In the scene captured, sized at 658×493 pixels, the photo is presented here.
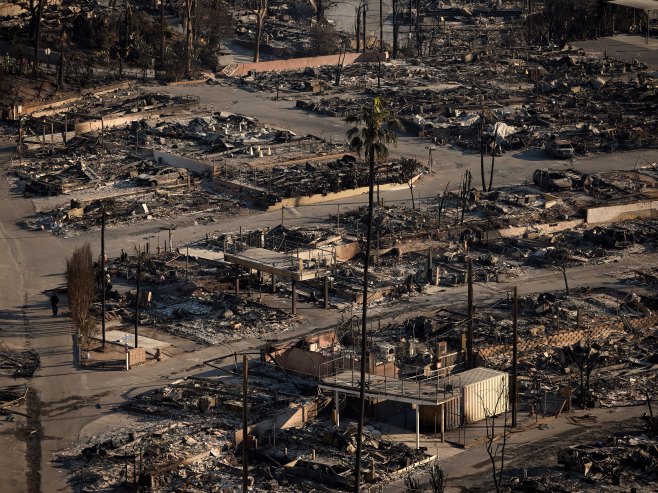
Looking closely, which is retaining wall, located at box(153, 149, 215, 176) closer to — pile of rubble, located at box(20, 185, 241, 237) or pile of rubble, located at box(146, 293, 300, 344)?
pile of rubble, located at box(20, 185, 241, 237)

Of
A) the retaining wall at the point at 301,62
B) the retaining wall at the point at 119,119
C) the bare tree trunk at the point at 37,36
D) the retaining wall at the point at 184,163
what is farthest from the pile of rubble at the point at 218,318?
the retaining wall at the point at 301,62

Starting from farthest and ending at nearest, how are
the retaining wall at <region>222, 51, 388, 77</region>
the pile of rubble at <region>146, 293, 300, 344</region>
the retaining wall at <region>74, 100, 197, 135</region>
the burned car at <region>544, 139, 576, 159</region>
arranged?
the retaining wall at <region>222, 51, 388, 77</region>
the retaining wall at <region>74, 100, 197, 135</region>
the burned car at <region>544, 139, 576, 159</region>
the pile of rubble at <region>146, 293, 300, 344</region>

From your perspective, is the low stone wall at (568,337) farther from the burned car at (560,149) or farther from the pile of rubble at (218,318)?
the burned car at (560,149)

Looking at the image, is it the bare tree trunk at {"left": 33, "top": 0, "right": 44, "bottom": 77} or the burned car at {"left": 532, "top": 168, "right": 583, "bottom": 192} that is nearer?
the burned car at {"left": 532, "top": 168, "right": 583, "bottom": 192}

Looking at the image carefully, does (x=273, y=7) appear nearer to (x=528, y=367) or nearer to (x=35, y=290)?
(x=35, y=290)

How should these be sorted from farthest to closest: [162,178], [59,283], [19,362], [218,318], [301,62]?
[301,62] < [162,178] < [59,283] < [218,318] < [19,362]

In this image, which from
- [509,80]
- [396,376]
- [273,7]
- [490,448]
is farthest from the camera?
[273,7]

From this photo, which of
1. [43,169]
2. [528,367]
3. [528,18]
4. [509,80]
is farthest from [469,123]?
[528,367]

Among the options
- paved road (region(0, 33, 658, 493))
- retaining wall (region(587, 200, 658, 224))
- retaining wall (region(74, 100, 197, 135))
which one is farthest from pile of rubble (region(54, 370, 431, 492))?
retaining wall (region(74, 100, 197, 135))

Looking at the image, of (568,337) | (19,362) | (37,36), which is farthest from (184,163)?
(568,337)

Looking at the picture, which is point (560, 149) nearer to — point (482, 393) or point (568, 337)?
point (568, 337)

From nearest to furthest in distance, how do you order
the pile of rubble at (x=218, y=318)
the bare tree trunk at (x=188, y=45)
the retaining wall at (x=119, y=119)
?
the pile of rubble at (x=218, y=318) < the retaining wall at (x=119, y=119) < the bare tree trunk at (x=188, y=45)
